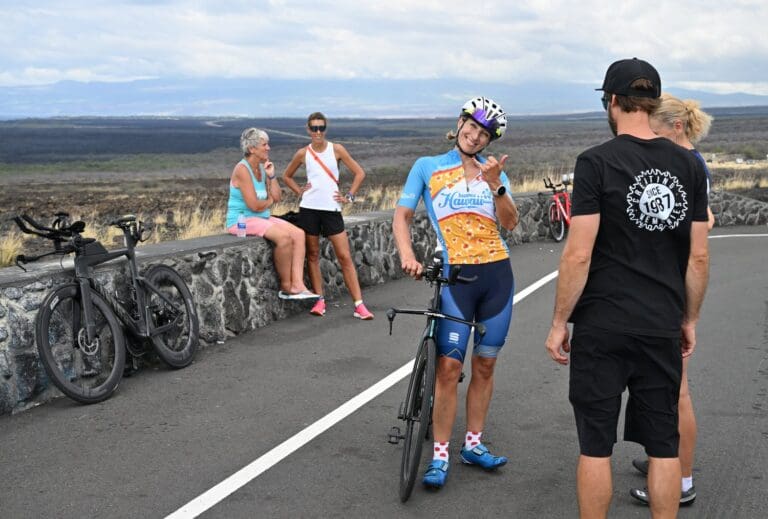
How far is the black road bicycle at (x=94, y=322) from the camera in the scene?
7.38 meters

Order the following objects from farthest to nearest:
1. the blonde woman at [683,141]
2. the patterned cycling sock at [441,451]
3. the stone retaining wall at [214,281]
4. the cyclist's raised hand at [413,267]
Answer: the stone retaining wall at [214,281]
the patterned cycling sock at [441,451]
the cyclist's raised hand at [413,267]
the blonde woman at [683,141]

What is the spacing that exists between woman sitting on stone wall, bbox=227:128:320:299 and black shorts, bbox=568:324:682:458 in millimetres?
6475

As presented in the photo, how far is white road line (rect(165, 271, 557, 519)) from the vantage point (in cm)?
539

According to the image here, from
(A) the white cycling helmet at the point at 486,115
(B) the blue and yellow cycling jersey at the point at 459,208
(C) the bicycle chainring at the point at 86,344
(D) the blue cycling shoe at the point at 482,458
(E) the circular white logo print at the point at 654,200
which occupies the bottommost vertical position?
(D) the blue cycling shoe at the point at 482,458

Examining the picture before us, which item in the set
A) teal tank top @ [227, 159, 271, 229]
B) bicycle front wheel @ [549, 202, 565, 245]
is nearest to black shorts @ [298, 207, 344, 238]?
teal tank top @ [227, 159, 271, 229]

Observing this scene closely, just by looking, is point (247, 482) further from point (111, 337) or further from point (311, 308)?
point (311, 308)

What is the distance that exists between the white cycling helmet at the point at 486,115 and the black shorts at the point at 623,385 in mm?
1756

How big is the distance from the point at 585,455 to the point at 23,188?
44820mm

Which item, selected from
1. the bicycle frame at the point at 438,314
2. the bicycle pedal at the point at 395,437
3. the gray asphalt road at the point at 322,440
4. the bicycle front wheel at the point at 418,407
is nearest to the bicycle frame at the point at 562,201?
the gray asphalt road at the point at 322,440

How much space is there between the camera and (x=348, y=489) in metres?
5.65

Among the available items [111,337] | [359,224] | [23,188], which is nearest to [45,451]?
[111,337]

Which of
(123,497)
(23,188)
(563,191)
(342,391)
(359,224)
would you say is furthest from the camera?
(23,188)

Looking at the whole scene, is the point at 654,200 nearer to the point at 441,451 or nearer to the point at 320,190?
the point at 441,451

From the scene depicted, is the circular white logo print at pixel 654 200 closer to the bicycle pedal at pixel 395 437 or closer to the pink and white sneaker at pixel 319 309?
the bicycle pedal at pixel 395 437
